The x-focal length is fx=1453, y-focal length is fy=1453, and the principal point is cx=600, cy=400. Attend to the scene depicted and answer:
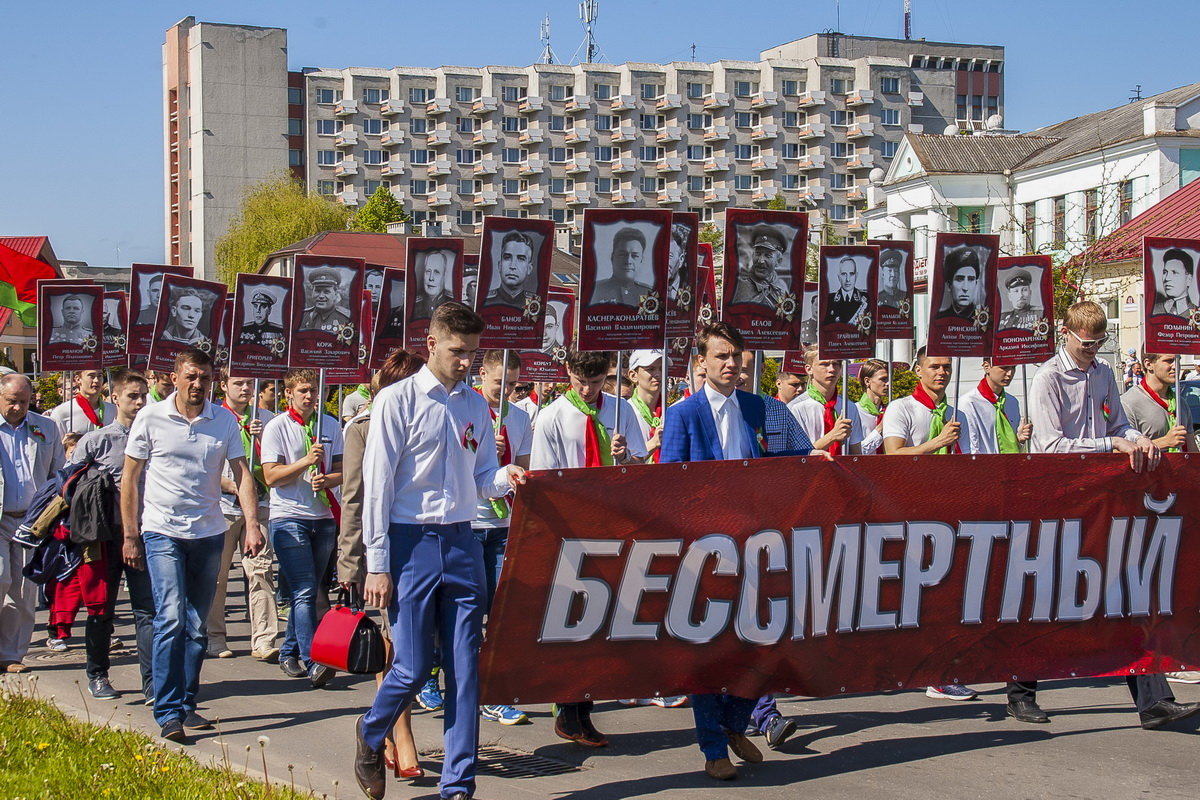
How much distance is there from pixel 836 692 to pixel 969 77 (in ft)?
459

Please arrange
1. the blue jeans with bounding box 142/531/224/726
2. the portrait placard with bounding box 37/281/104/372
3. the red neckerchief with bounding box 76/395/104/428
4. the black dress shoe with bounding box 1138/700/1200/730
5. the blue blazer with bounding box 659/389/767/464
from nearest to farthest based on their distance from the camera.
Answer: the blue blazer with bounding box 659/389/767/464 → the black dress shoe with bounding box 1138/700/1200/730 → the blue jeans with bounding box 142/531/224/726 → the red neckerchief with bounding box 76/395/104/428 → the portrait placard with bounding box 37/281/104/372

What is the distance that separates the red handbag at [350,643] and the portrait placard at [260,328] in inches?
241

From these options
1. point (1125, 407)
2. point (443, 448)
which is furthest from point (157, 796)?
point (1125, 407)

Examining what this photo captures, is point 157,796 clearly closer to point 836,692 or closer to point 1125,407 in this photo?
point 836,692

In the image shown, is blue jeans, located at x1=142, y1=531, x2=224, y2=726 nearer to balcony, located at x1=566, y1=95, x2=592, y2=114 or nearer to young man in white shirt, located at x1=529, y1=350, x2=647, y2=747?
young man in white shirt, located at x1=529, y1=350, x2=647, y2=747

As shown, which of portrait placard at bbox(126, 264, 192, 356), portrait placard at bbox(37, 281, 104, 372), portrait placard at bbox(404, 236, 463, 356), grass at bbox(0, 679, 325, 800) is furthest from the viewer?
portrait placard at bbox(126, 264, 192, 356)

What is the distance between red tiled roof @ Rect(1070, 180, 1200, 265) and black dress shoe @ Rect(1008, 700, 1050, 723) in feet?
84.1

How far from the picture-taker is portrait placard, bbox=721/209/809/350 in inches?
381

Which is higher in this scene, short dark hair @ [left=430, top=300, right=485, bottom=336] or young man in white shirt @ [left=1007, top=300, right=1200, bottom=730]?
short dark hair @ [left=430, top=300, right=485, bottom=336]

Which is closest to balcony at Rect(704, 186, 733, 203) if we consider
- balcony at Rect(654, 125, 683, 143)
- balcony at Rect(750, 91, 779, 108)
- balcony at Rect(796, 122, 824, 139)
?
balcony at Rect(654, 125, 683, 143)

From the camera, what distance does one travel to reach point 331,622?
661cm

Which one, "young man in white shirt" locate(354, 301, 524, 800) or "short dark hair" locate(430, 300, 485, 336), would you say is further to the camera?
"short dark hair" locate(430, 300, 485, 336)

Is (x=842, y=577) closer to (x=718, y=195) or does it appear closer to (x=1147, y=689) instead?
(x=1147, y=689)

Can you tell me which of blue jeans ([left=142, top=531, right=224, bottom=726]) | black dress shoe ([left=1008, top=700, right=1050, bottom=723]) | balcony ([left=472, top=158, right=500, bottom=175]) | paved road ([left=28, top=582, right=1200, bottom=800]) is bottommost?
paved road ([left=28, top=582, right=1200, bottom=800])
